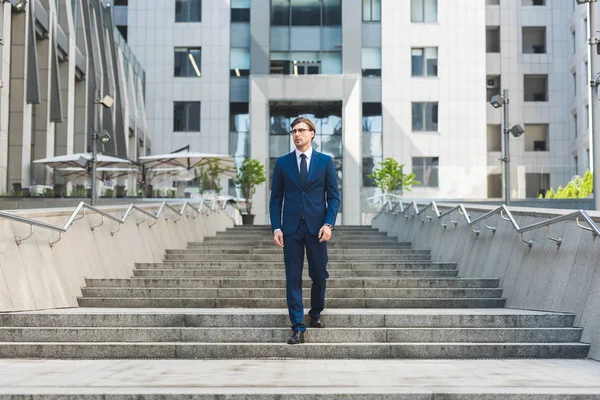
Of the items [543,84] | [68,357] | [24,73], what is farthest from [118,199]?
[543,84]

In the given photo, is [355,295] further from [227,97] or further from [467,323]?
[227,97]

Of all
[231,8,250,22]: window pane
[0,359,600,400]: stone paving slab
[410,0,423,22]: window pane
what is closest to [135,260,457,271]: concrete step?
[0,359,600,400]: stone paving slab

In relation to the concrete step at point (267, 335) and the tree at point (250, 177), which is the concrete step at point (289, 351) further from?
the tree at point (250, 177)

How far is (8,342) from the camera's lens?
26.6 ft


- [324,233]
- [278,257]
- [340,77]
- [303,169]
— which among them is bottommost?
[278,257]

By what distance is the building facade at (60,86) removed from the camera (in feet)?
84.4

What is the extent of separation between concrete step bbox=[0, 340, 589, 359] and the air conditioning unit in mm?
40901

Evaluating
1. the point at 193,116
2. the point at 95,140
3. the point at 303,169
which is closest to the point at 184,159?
the point at 95,140

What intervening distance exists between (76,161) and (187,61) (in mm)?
19111

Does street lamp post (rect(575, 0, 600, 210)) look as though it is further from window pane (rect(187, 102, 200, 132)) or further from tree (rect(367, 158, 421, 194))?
window pane (rect(187, 102, 200, 132))

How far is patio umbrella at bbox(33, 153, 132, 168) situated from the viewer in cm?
2598

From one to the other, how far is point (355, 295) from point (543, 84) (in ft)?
132

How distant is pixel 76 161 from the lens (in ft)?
86.0

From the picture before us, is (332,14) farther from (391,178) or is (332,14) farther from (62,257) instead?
(62,257)
